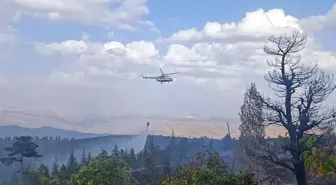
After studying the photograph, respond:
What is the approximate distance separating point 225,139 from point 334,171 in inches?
3297

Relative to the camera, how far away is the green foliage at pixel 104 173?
37.8ft

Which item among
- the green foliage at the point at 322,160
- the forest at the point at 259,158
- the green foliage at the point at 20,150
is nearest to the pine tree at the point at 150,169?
the forest at the point at 259,158

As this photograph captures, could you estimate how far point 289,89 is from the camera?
68.9 feet

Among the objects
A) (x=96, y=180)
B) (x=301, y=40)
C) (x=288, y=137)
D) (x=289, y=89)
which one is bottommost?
(x=96, y=180)

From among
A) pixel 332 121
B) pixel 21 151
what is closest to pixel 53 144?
pixel 21 151

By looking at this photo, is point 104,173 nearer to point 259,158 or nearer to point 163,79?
point 259,158

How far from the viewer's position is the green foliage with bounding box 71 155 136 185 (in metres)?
11.5

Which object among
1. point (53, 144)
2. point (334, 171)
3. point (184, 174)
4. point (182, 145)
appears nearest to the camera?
point (334, 171)

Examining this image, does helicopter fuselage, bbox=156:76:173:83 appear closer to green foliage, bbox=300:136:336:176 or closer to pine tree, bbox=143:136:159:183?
pine tree, bbox=143:136:159:183

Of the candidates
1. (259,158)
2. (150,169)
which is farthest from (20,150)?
(259,158)

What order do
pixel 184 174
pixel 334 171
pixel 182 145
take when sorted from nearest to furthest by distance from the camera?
pixel 334 171, pixel 184 174, pixel 182 145

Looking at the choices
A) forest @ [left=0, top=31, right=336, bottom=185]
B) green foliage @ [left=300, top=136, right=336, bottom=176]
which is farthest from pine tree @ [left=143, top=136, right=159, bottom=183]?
green foliage @ [left=300, top=136, right=336, bottom=176]

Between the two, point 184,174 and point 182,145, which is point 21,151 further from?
point 182,145

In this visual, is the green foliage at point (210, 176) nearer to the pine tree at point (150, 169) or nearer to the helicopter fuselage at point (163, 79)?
the pine tree at point (150, 169)
